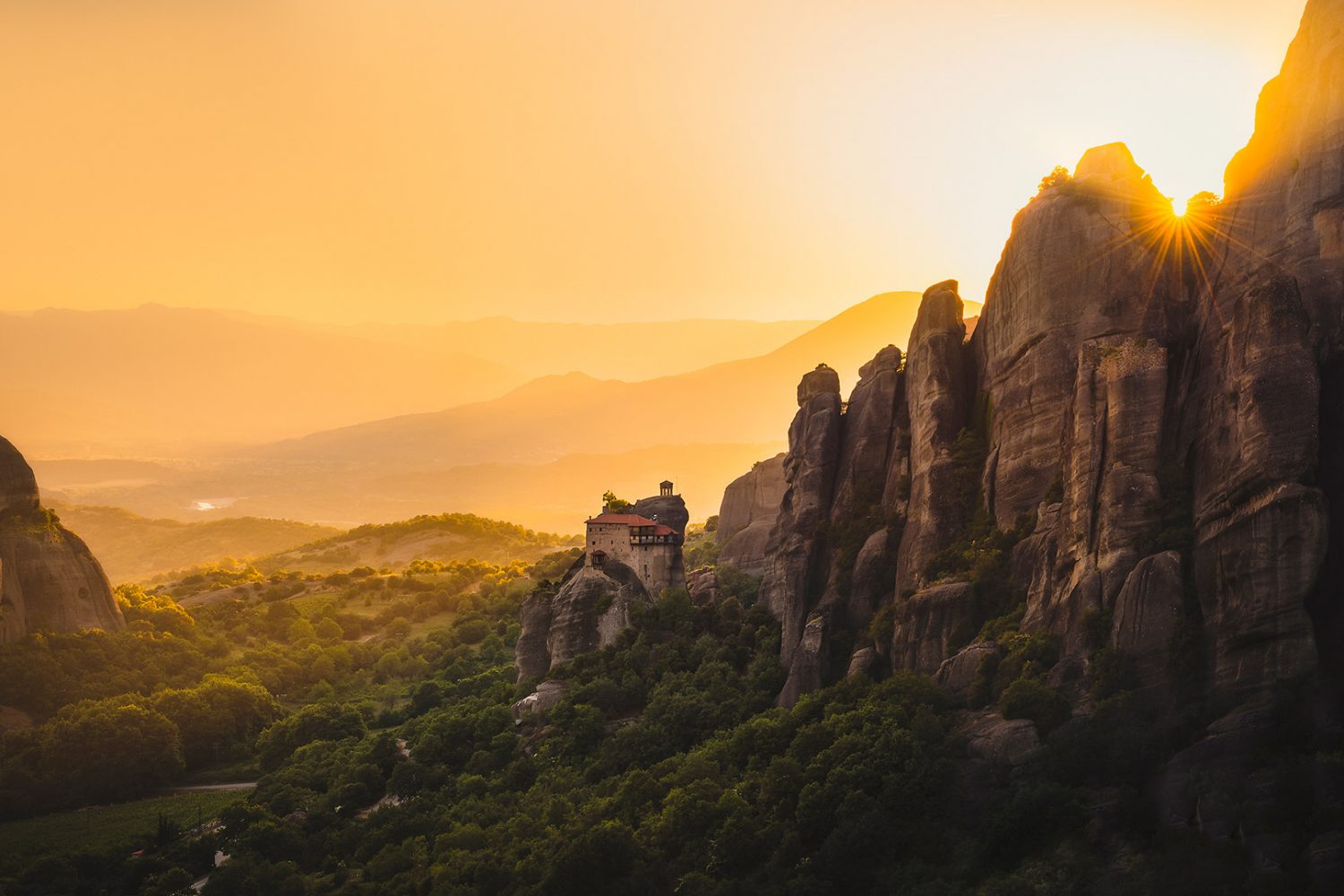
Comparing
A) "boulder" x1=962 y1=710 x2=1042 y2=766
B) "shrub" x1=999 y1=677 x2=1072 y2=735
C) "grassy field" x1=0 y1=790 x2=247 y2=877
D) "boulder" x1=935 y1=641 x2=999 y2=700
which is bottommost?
"grassy field" x1=0 y1=790 x2=247 y2=877

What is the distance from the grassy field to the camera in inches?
2601

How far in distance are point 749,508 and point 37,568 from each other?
64.4m

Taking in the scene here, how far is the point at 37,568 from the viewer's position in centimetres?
9700

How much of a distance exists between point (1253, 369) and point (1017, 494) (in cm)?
1272

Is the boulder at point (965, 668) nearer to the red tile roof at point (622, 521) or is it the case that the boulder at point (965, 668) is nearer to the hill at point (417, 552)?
the red tile roof at point (622, 521)

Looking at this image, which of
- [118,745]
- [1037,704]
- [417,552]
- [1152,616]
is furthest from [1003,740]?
[417,552]

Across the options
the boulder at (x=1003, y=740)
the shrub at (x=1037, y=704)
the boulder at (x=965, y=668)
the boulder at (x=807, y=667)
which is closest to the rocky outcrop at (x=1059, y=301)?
the boulder at (x=965, y=668)

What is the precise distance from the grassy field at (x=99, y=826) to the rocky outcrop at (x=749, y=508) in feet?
152

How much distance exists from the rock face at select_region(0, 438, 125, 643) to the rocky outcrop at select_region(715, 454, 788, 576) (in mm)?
52994

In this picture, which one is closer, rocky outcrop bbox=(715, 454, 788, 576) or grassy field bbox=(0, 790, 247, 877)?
grassy field bbox=(0, 790, 247, 877)

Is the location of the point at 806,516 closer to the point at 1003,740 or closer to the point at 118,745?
the point at 1003,740

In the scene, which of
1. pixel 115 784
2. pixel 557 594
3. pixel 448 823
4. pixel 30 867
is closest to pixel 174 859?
pixel 30 867

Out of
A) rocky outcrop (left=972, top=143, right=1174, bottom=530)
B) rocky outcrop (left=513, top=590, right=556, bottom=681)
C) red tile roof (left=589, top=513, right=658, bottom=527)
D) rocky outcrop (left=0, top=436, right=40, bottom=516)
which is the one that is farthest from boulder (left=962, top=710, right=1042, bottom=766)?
rocky outcrop (left=0, top=436, right=40, bottom=516)

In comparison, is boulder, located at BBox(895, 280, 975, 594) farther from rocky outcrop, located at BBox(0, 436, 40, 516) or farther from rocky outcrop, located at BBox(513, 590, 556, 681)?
rocky outcrop, located at BBox(0, 436, 40, 516)
